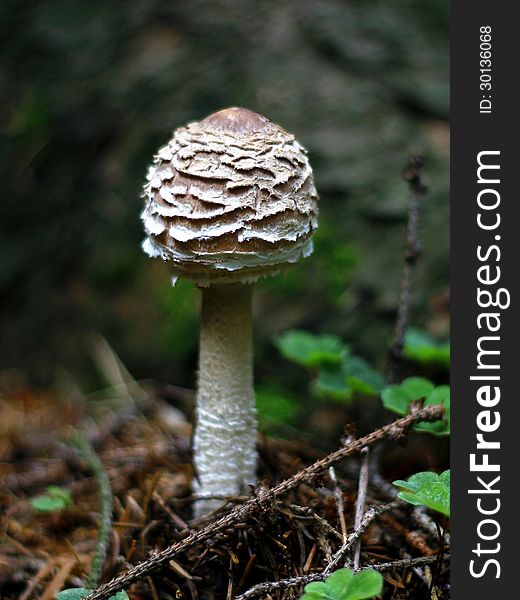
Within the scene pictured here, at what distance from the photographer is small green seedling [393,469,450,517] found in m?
1.86

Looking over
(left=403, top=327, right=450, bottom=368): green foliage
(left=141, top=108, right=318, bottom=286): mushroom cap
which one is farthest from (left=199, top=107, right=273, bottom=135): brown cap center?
(left=403, top=327, right=450, bottom=368): green foliage

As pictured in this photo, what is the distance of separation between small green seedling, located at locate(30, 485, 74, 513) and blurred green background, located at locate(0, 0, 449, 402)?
Answer: 4.70 ft

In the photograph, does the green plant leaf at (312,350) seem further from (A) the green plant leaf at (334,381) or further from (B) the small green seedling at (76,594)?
(B) the small green seedling at (76,594)

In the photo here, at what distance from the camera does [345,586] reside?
5.77ft

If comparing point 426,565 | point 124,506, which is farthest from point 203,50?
point 426,565

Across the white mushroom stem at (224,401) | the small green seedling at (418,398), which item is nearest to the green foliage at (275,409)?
the white mushroom stem at (224,401)

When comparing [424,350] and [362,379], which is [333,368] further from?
[424,350]

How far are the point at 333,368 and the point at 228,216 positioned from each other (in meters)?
1.28

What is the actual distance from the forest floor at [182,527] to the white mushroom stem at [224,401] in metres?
0.14

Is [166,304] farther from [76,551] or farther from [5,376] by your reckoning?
[76,551]

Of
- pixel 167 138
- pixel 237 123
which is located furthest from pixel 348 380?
pixel 167 138

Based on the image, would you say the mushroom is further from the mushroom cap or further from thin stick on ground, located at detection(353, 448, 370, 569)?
thin stick on ground, located at detection(353, 448, 370, 569)

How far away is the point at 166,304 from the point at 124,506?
174 centimetres

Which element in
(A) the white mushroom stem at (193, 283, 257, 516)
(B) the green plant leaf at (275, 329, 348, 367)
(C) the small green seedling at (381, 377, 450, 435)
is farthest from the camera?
(B) the green plant leaf at (275, 329, 348, 367)
